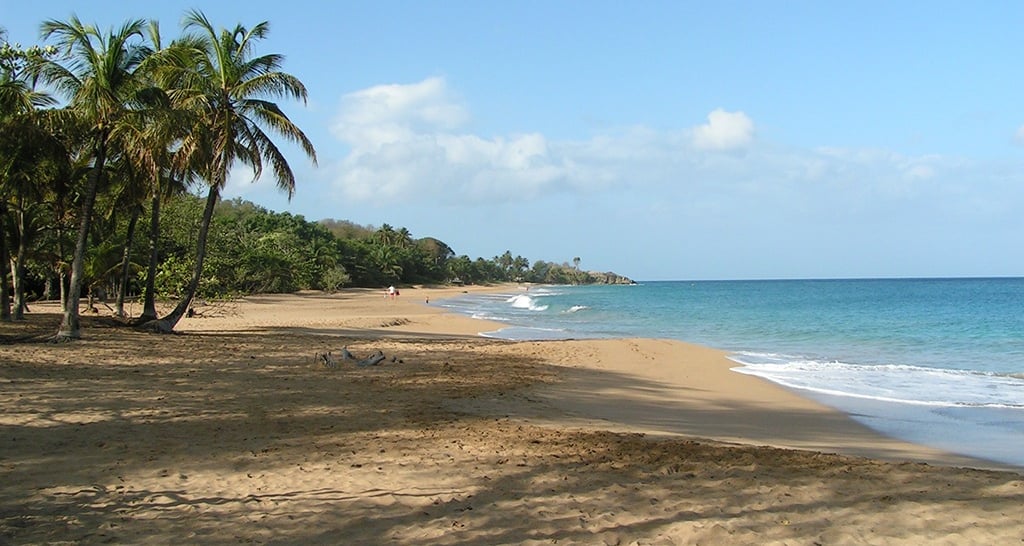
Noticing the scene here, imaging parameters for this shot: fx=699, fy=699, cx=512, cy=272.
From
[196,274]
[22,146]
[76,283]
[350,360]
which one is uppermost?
[22,146]

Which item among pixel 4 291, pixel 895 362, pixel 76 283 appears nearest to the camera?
pixel 76 283

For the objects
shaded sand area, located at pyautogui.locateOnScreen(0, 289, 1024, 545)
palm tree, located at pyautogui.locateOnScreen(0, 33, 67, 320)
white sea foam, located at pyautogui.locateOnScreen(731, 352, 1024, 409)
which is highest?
palm tree, located at pyautogui.locateOnScreen(0, 33, 67, 320)

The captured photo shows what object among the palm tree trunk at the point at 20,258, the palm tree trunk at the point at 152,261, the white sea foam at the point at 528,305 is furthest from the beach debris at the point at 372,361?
the white sea foam at the point at 528,305

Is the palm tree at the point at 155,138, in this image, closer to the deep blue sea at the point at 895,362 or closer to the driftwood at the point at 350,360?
the driftwood at the point at 350,360

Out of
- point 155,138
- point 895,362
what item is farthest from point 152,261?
point 895,362

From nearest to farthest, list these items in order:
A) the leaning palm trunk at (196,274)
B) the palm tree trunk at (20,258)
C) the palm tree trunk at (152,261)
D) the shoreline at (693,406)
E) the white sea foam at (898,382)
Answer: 1. the shoreline at (693,406)
2. the white sea foam at (898,382)
3. the leaning palm trunk at (196,274)
4. the palm tree trunk at (152,261)
5. the palm tree trunk at (20,258)

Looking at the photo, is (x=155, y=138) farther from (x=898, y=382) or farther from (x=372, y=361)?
(x=898, y=382)

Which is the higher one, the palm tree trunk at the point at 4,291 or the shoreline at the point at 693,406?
the palm tree trunk at the point at 4,291

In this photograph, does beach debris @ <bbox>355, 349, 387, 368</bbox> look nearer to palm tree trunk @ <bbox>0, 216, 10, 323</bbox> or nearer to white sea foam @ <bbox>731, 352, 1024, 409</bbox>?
white sea foam @ <bbox>731, 352, 1024, 409</bbox>

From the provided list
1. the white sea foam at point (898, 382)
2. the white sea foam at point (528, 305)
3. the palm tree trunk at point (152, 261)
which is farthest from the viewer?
the white sea foam at point (528, 305)

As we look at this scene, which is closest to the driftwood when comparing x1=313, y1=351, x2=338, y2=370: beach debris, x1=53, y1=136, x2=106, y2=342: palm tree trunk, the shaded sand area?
x1=313, y1=351, x2=338, y2=370: beach debris

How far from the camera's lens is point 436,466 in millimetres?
6188

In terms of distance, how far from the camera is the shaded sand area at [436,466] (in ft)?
15.5

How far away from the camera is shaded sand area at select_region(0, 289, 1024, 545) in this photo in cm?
471
